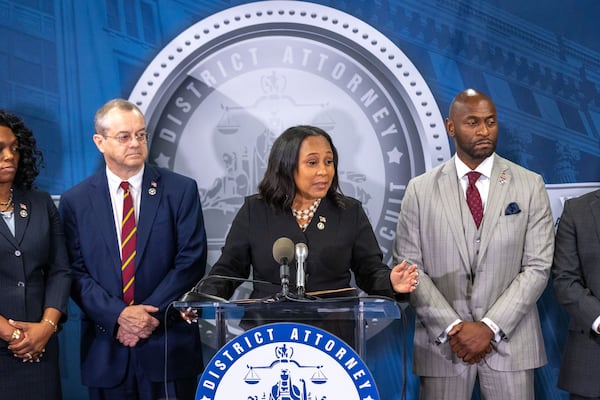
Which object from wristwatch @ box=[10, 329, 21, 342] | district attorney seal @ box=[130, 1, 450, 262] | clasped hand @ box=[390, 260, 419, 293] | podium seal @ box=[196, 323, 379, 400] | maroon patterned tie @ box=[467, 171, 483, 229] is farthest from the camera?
district attorney seal @ box=[130, 1, 450, 262]

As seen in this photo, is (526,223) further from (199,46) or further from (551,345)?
(199,46)

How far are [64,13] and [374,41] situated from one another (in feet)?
5.53

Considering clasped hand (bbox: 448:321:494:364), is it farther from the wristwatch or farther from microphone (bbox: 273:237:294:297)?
the wristwatch

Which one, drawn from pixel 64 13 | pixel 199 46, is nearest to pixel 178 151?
pixel 199 46

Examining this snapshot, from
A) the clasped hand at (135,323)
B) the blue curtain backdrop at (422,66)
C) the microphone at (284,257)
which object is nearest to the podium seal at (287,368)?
the microphone at (284,257)

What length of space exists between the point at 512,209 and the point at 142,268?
165cm

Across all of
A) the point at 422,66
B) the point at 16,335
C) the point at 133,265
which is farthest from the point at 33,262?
the point at 422,66

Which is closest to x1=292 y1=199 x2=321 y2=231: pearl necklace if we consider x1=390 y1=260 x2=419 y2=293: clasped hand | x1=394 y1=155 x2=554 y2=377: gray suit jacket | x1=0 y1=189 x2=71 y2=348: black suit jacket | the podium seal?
x1=394 y1=155 x2=554 y2=377: gray suit jacket

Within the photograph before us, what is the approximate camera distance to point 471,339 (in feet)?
11.3

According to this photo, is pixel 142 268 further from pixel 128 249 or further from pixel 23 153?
pixel 23 153

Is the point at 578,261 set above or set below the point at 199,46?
below

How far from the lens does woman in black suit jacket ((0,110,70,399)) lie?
10.9 ft

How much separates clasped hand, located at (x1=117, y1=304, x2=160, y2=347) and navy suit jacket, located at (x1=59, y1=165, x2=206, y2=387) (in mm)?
30

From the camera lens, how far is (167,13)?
14.4ft
